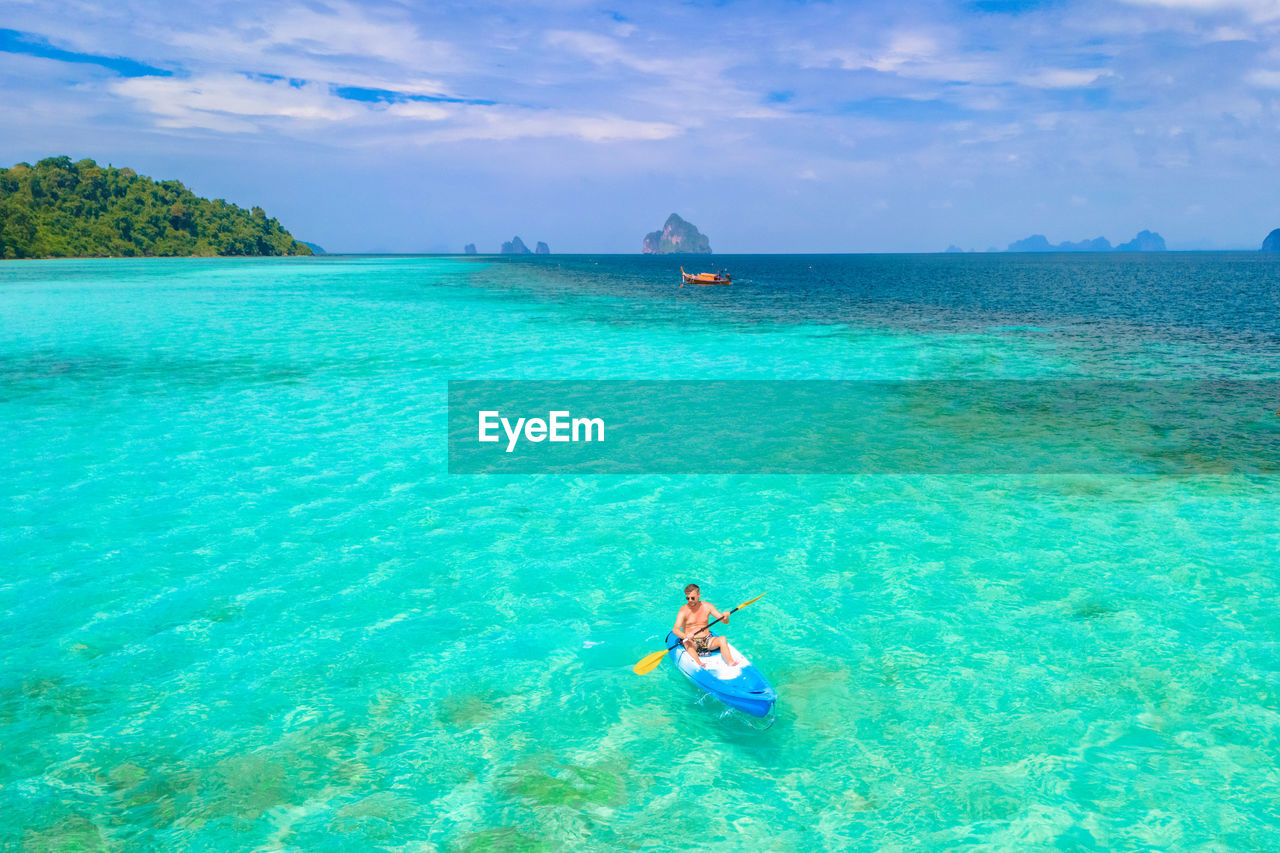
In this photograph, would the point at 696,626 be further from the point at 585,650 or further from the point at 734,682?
the point at 585,650

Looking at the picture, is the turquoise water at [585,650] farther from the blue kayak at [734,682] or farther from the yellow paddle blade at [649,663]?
the blue kayak at [734,682]

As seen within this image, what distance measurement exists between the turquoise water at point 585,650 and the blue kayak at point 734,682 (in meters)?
0.61

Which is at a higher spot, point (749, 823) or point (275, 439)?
point (275, 439)

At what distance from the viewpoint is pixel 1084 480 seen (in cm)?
2272

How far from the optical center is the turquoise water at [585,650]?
9.75m

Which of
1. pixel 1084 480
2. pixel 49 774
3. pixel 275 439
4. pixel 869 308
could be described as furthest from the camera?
pixel 869 308

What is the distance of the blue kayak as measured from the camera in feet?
35.8

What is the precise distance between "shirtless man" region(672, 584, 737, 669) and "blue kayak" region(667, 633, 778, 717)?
124mm

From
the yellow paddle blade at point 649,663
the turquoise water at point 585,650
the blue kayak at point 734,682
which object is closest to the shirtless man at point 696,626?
the blue kayak at point 734,682

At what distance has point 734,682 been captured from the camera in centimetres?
1117

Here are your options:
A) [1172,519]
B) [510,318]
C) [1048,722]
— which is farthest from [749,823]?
[510,318]

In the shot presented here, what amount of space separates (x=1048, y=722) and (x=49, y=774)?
14.0m

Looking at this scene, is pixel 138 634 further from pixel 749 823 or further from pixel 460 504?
pixel 749 823

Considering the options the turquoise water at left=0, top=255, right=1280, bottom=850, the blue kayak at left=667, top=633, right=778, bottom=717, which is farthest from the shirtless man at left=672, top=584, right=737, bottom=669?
the turquoise water at left=0, top=255, right=1280, bottom=850
